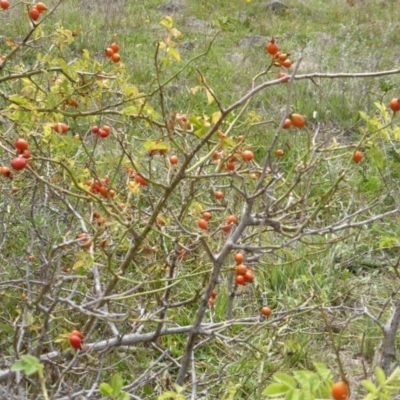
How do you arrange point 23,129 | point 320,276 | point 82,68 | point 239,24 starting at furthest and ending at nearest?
point 239,24, point 320,276, point 82,68, point 23,129

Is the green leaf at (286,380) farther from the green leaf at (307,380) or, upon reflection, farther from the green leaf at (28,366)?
the green leaf at (28,366)

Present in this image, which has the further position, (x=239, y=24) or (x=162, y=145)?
(x=239, y=24)

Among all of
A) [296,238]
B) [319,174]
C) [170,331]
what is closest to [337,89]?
[319,174]

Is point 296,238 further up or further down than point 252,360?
further up

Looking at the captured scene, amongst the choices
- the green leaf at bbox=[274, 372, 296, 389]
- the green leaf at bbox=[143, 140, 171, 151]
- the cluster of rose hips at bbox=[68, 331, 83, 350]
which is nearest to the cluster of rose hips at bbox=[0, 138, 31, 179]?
the green leaf at bbox=[143, 140, 171, 151]

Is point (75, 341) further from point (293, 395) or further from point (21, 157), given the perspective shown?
point (293, 395)

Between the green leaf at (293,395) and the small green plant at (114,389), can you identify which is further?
the small green plant at (114,389)

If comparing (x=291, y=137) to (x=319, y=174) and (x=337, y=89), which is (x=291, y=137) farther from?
(x=337, y=89)

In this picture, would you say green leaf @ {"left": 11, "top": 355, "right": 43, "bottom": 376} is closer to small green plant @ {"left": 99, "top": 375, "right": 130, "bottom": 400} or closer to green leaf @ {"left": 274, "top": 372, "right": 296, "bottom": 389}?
small green plant @ {"left": 99, "top": 375, "right": 130, "bottom": 400}

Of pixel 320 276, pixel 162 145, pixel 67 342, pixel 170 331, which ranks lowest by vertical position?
pixel 320 276

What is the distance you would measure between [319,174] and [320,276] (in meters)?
1.02

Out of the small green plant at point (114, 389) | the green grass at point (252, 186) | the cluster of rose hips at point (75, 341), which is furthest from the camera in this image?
the green grass at point (252, 186)

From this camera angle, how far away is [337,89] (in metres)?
4.38

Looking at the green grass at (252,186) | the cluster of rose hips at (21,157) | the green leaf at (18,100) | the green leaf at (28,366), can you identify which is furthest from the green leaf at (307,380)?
the green leaf at (18,100)
